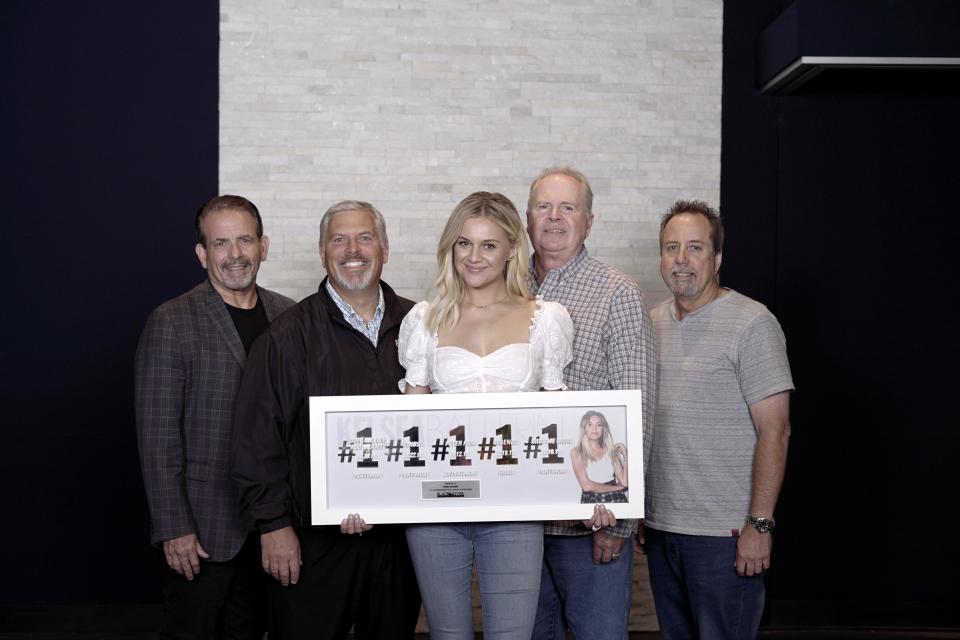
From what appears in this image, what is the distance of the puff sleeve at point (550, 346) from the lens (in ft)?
7.98

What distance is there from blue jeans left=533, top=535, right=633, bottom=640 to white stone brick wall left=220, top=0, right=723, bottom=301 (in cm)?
199

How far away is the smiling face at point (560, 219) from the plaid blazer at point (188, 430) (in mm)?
1028

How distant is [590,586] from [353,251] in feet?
3.95

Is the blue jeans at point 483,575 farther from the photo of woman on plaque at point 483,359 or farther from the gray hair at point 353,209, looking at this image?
the gray hair at point 353,209

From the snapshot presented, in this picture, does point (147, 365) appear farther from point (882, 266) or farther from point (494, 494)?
point (882, 266)

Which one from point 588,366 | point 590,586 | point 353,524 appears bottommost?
point 590,586

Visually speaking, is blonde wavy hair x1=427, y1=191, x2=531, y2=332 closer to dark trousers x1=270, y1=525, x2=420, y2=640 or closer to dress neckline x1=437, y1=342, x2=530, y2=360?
dress neckline x1=437, y1=342, x2=530, y2=360

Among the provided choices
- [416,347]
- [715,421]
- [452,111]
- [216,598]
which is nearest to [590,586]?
[715,421]

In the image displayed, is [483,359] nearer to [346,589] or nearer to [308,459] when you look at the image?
[308,459]

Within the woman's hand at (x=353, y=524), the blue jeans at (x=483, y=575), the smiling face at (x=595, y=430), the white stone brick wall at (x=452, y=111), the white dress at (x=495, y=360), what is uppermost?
the white stone brick wall at (x=452, y=111)

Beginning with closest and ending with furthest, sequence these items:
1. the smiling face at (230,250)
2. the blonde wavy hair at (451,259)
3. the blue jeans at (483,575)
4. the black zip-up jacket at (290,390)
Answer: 1. the blue jeans at (483,575)
2. the blonde wavy hair at (451,259)
3. the black zip-up jacket at (290,390)
4. the smiling face at (230,250)

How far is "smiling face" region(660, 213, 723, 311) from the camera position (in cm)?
279

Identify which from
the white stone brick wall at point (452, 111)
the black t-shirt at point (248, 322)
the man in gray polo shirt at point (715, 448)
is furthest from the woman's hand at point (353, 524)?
the white stone brick wall at point (452, 111)

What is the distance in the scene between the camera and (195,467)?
278 cm
